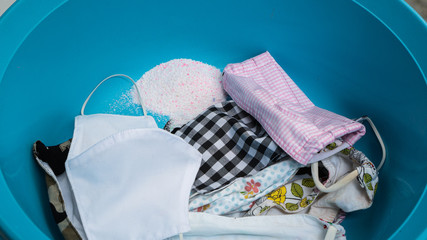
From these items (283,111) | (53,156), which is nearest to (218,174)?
(283,111)

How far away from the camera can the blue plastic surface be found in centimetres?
60

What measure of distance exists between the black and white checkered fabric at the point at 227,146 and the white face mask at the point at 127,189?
0.11m

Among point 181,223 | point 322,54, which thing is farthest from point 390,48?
point 181,223

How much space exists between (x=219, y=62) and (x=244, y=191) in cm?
44

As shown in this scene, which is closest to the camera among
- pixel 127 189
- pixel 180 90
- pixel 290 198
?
pixel 127 189

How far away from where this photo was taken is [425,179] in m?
0.58

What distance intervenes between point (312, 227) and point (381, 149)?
0.28m

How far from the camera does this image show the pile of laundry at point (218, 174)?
0.61 m

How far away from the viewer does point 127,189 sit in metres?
0.61

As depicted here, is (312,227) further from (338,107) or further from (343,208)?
(338,107)

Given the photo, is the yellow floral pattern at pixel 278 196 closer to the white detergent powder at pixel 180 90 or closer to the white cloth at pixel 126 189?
the white cloth at pixel 126 189

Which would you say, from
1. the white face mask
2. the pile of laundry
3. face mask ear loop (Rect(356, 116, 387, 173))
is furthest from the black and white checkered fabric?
face mask ear loop (Rect(356, 116, 387, 173))

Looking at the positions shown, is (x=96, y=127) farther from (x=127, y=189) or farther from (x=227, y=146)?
(x=227, y=146)

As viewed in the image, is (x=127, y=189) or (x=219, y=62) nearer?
(x=127, y=189)
